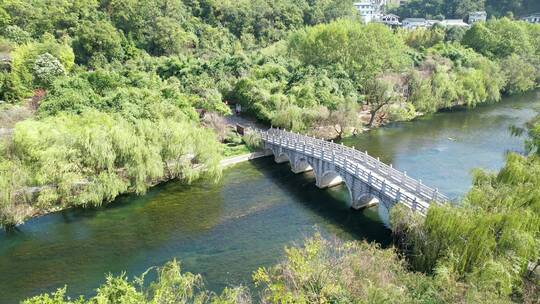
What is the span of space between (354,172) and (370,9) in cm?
12088

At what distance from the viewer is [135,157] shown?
33.5m

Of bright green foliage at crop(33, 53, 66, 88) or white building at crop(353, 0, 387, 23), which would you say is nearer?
bright green foliage at crop(33, 53, 66, 88)

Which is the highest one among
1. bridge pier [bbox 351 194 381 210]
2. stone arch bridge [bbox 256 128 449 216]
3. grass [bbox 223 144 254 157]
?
stone arch bridge [bbox 256 128 449 216]

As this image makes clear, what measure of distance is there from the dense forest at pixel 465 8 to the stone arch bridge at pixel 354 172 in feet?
325

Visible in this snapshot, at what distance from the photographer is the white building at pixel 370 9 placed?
435 ft

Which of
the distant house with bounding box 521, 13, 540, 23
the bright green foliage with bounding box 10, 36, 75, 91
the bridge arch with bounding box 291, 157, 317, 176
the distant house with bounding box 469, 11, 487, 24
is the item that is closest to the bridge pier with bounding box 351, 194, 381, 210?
the bridge arch with bounding box 291, 157, 317, 176

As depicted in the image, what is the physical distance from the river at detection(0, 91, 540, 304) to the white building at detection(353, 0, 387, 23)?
96706 mm

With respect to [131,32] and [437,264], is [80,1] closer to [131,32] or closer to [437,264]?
[131,32]

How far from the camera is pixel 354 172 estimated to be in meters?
33.0

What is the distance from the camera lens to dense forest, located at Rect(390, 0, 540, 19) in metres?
120

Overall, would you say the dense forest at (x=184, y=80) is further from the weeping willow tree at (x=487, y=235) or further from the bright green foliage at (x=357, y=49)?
the weeping willow tree at (x=487, y=235)

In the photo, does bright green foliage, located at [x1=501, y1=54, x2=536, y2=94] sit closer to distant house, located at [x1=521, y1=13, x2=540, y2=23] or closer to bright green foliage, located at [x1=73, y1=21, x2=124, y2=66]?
distant house, located at [x1=521, y1=13, x2=540, y2=23]

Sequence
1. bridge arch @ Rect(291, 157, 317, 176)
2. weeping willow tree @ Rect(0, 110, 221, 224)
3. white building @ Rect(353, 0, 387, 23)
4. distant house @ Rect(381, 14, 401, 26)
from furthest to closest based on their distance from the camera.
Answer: white building @ Rect(353, 0, 387, 23) < distant house @ Rect(381, 14, 401, 26) < bridge arch @ Rect(291, 157, 317, 176) < weeping willow tree @ Rect(0, 110, 221, 224)

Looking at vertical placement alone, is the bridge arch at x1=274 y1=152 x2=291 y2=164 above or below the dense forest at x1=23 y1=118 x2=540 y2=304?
below
